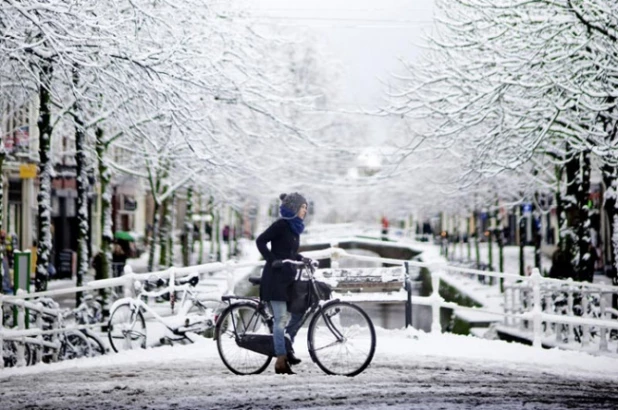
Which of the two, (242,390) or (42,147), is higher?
(42,147)

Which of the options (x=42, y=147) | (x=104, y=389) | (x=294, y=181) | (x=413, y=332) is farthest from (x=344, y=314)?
(x=294, y=181)

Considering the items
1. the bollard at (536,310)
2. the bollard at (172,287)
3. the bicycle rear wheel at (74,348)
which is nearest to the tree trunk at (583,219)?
the bollard at (536,310)

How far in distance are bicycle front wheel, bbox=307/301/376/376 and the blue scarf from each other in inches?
33.4

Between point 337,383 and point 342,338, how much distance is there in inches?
22.3

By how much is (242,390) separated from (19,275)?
8626 millimetres

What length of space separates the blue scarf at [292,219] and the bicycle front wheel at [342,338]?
0.85m

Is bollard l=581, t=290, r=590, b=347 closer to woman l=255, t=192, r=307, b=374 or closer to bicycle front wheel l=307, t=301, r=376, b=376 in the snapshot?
bicycle front wheel l=307, t=301, r=376, b=376

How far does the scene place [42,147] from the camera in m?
16.3

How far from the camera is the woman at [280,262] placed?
9898 mm

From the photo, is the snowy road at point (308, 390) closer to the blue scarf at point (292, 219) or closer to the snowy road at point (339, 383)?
the snowy road at point (339, 383)

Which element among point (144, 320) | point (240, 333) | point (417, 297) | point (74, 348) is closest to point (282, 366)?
point (240, 333)

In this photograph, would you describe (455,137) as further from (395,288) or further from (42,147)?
(42,147)

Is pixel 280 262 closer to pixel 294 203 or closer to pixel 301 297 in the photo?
pixel 301 297

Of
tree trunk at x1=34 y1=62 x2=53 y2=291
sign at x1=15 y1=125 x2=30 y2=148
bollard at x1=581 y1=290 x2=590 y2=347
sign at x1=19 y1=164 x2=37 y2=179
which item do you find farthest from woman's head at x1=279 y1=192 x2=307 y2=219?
sign at x1=19 y1=164 x2=37 y2=179
